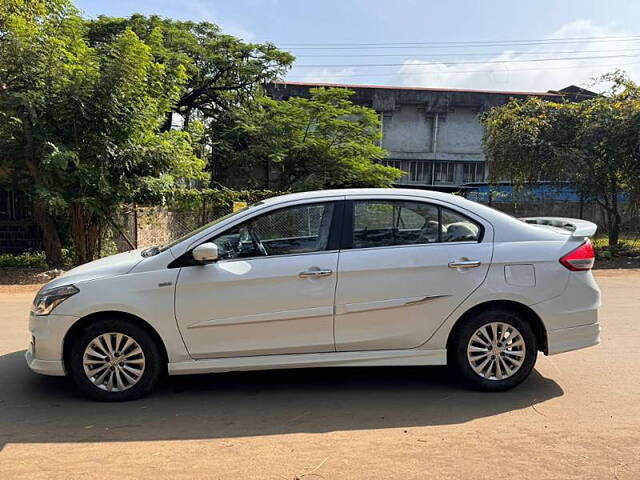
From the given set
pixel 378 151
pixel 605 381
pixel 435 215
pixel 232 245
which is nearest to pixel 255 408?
pixel 232 245

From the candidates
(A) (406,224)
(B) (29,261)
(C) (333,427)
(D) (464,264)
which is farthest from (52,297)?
(B) (29,261)

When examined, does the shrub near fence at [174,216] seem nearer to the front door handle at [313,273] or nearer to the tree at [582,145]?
the tree at [582,145]

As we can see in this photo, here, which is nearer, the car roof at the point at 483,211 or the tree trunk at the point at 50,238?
the car roof at the point at 483,211

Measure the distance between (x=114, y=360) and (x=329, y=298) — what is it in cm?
183

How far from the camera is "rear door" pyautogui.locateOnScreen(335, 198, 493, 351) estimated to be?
4.15 metres

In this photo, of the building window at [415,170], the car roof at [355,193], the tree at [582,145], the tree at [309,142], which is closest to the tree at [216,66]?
the tree at [309,142]

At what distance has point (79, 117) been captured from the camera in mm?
10133

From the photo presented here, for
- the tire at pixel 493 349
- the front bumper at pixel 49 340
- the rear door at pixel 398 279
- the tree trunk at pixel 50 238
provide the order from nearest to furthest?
the front bumper at pixel 49 340
the rear door at pixel 398 279
the tire at pixel 493 349
the tree trunk at pixel 50 238

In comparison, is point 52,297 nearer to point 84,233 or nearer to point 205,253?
point 205,253

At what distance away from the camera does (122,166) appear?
1055 cm

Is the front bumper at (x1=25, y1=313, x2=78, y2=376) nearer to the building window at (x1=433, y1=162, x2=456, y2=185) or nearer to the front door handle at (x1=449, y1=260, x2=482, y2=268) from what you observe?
the front door handle at (x1=449, y1=260, x2=482, y2=268)

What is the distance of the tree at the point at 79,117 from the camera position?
32.5 ft

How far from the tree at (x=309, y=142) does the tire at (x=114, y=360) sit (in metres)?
15.6

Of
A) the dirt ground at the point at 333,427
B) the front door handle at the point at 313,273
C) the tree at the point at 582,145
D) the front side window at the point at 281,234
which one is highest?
the tree at the point at 582,145
